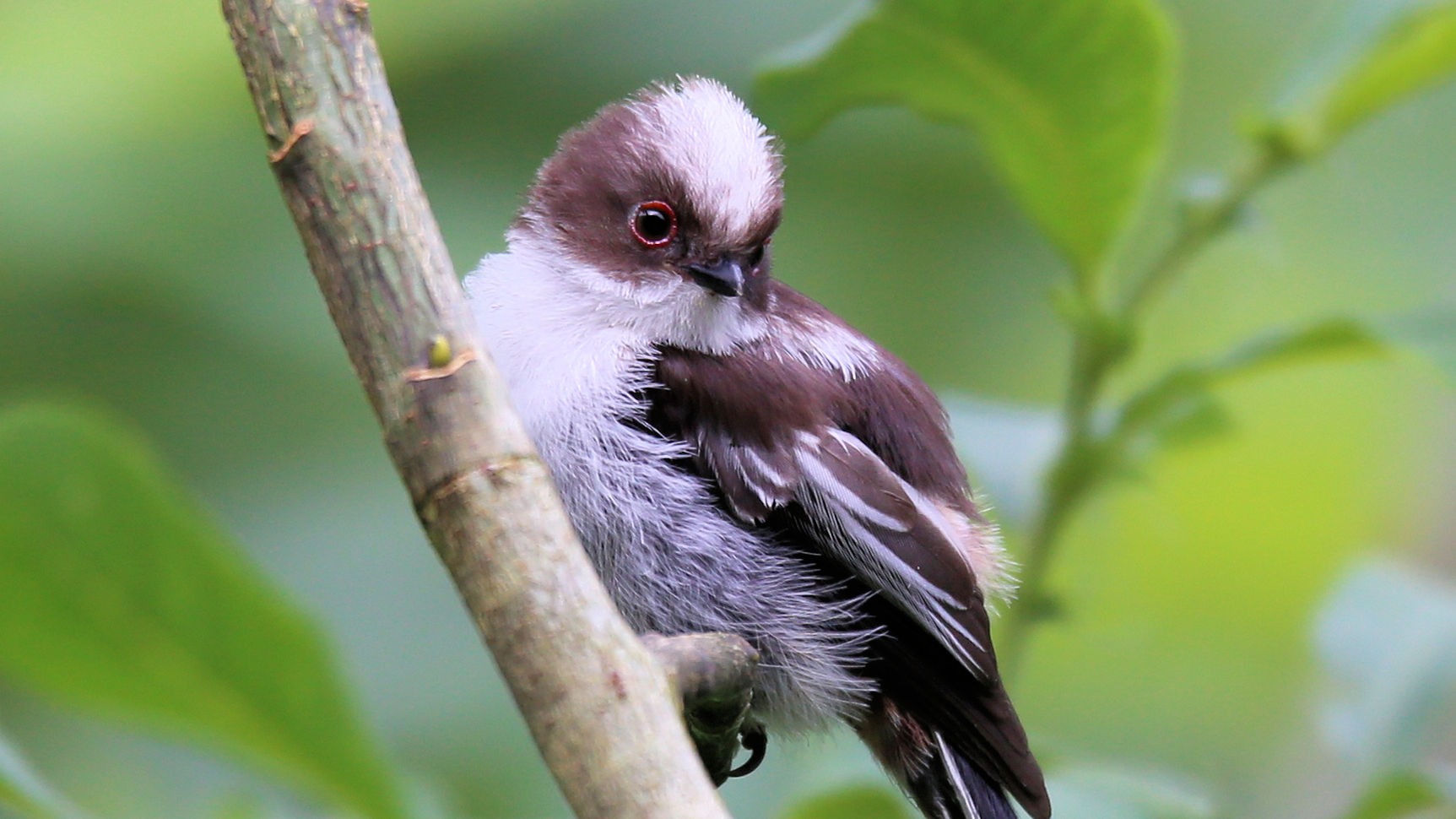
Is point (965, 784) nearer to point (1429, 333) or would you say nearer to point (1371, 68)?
point (1429, 333)

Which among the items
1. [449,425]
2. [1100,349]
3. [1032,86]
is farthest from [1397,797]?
[449,425]

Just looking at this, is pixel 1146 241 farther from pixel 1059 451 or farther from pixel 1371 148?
pixel 1059 451

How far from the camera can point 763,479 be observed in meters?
2.28

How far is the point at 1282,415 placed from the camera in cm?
515

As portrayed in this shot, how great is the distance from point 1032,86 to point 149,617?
56.3 inches

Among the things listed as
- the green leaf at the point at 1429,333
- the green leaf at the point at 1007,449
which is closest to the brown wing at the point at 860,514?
the green leaf at the point at 1007,449

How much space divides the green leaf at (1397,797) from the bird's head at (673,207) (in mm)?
1177

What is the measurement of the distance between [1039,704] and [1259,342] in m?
2.25

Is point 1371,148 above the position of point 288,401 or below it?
above

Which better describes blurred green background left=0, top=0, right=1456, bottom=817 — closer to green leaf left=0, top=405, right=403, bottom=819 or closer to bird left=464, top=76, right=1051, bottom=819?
bird left=464, top=76, right=1051, bottom=819

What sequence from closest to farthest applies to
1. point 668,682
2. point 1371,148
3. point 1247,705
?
point 668,682 < point 1247,705 < point 1371,148

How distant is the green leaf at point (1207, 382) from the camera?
2.37 meters

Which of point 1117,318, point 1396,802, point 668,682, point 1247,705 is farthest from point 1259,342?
point 1247,705

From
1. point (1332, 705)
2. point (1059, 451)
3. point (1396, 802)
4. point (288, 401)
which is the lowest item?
point (1396, 802)
